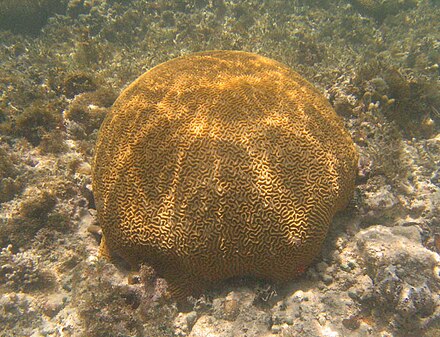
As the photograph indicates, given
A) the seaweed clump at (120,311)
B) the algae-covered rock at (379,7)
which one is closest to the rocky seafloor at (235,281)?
the seaweed clump at (120,311)

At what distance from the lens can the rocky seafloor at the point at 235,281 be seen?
3412mm

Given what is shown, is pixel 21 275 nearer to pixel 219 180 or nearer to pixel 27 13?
pixel 219 180

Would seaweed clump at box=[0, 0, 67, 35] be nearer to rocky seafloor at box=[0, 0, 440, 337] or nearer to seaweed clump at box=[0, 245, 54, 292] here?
rocky seafloor at box=[0, 0, 440, 337]

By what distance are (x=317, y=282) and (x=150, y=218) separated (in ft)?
7.55

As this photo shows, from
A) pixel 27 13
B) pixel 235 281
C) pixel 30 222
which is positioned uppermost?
pixel 235 281

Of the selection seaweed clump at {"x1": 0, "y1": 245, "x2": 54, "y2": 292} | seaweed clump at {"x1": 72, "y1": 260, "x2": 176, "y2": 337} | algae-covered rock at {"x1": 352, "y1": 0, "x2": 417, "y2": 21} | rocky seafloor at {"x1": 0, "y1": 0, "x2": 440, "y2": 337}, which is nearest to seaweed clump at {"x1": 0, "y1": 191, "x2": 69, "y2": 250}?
rocky seafloor at {"x1": 0, "y1": 0, "x2": 440, "y2": 337}

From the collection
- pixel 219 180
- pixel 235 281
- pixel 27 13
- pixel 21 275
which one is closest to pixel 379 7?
pixel 219 180

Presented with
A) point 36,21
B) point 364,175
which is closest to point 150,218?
point 364,175

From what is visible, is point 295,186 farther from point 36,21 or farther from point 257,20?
point 36,21

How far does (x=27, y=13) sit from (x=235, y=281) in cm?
1467

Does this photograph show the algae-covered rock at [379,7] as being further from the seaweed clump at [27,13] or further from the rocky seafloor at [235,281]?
the seaweed clump at [27,13]

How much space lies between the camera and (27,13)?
40.2 ft

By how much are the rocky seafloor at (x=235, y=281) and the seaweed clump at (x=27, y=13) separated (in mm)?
4590

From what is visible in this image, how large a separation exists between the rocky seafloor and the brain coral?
1.42ft
